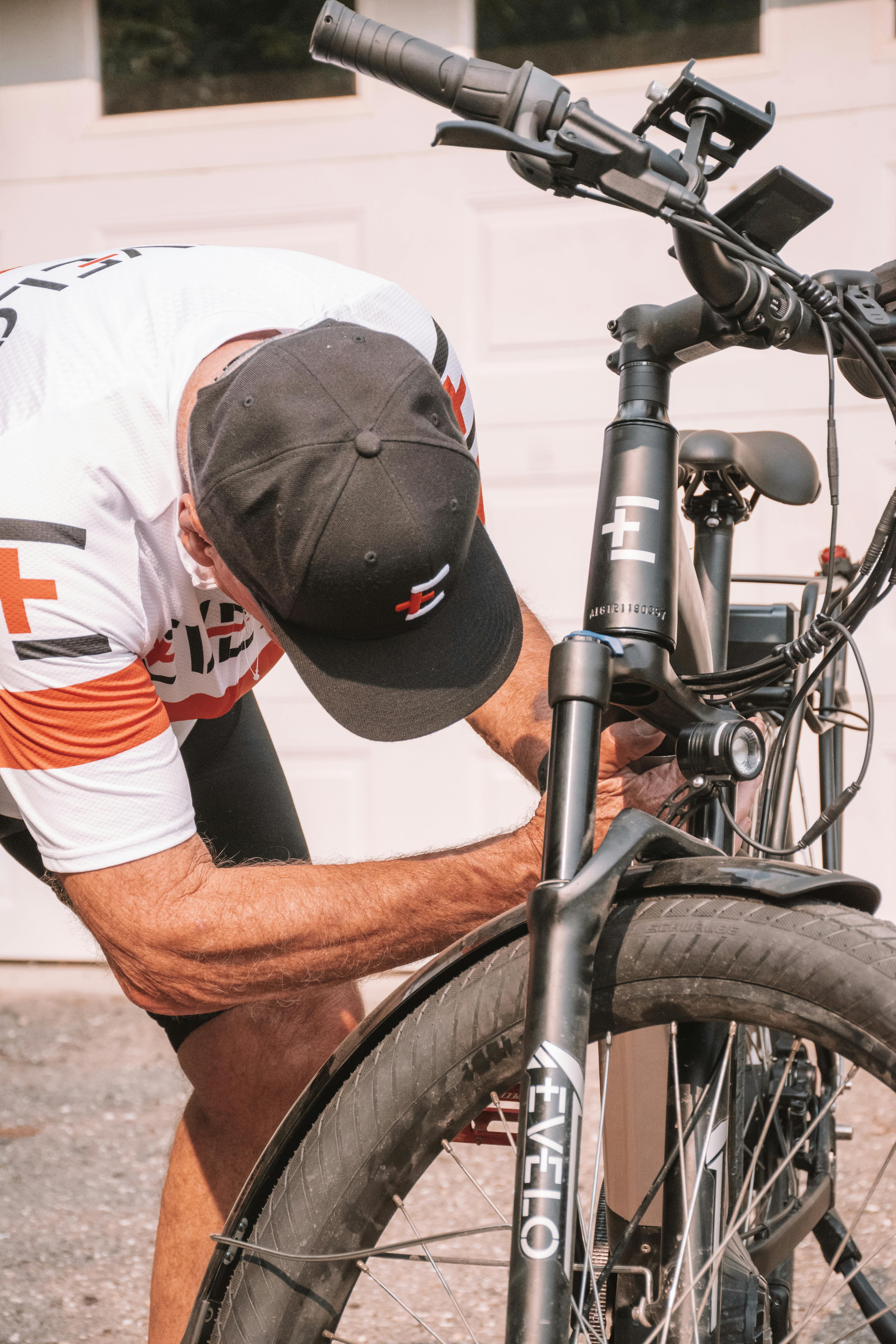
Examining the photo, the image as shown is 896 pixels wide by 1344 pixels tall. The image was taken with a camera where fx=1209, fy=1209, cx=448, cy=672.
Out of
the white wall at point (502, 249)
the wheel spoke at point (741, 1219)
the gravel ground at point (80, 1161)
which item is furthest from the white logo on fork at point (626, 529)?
the white wall at point (502, 249)

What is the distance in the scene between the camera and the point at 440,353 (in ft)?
5.16

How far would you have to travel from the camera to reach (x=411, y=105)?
3209 millimetres

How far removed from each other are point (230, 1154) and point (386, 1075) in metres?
0.66

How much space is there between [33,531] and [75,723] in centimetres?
19

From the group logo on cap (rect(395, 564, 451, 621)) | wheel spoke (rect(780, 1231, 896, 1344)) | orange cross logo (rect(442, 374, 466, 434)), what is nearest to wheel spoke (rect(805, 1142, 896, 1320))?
wheel spoke (rect(780, 1231, 896, 1344))

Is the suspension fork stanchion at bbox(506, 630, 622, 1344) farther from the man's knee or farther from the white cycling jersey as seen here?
the man's knee

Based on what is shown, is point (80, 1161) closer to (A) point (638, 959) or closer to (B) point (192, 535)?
(B) point (192, 535)

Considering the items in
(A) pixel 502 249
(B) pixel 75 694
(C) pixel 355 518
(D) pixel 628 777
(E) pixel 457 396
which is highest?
(A) pixel 502 249

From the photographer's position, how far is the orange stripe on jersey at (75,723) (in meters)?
1.19

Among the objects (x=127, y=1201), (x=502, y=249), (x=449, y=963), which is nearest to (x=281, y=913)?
(x=449, y=963)

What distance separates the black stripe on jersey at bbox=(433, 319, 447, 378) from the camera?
5.10ft

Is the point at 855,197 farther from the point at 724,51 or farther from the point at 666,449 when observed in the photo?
the point at 666,449

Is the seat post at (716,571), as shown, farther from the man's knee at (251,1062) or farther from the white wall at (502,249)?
the white wall at (502,249)

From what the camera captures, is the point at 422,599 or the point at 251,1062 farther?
the point at 251,1062
